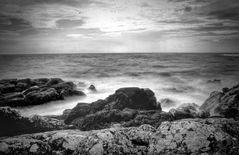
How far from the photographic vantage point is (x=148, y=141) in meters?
3.36

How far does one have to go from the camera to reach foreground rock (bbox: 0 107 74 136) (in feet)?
15.9

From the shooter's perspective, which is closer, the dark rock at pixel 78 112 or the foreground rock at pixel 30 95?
the dark rock at pixel 78 112

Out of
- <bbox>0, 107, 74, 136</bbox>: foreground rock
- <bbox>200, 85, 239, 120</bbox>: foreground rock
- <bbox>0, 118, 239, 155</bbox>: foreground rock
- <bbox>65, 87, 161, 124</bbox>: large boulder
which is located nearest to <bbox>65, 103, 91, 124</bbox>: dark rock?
<bbox>65, 87, 161, 124</bbox>: large boulder

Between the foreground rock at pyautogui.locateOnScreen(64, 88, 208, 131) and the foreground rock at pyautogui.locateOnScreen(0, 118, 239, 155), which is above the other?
the foreground rock at pyautogui.locateOnScreen(0, 118, 239, 155)

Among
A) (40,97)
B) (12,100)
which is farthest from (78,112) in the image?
(12,100)

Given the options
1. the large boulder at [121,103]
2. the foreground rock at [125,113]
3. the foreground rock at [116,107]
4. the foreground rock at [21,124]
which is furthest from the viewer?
the large boulder at [121,103]

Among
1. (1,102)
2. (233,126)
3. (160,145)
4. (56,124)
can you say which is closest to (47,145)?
(56,124)

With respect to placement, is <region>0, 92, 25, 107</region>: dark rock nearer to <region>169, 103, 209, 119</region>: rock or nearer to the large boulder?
the large boulder

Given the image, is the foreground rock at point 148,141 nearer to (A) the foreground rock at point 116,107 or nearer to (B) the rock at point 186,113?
(A) the foreground rock at point 116,107

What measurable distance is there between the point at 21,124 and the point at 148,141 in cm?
428

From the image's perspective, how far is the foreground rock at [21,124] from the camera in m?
4.84

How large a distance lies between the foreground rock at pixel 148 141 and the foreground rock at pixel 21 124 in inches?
53.7

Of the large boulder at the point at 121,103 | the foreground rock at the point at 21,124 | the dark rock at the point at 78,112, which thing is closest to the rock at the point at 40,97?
the large boulder at the point at 121,103

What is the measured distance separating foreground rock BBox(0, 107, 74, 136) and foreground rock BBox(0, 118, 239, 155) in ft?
4.47
